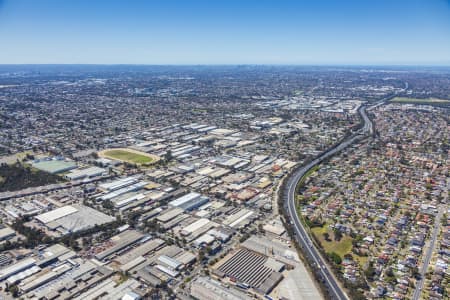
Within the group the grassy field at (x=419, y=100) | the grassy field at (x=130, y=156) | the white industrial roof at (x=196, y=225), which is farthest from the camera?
the grassy field at (x=419, y=100)

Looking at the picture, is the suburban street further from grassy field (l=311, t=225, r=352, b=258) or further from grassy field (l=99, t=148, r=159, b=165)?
grassy field (l=99, t=148, r=159, b=165)

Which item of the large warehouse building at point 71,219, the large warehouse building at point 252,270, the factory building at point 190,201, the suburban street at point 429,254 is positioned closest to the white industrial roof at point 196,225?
the factory building at point 190,201

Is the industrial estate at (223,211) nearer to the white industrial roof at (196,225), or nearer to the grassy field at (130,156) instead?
the white industrial roof at (196,225)

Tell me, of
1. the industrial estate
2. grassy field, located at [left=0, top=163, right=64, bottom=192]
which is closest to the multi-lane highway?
the industrial estate

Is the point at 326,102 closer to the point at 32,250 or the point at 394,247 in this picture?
the point at 394,247

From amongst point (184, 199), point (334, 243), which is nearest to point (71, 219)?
point (184, 199)

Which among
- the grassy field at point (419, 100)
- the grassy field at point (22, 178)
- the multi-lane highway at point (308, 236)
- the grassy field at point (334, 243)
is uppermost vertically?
the grassy field at point (419, 100)
